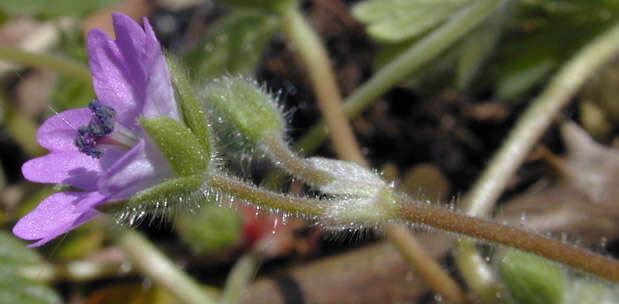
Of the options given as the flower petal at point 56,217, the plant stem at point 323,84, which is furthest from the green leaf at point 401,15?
the flower petal at point 56,217

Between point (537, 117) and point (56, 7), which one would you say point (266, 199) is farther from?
point (56, 7)

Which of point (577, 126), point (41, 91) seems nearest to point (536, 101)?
point (577, 126)

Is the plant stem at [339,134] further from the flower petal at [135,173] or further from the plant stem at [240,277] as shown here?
the plant stem at [240,277]

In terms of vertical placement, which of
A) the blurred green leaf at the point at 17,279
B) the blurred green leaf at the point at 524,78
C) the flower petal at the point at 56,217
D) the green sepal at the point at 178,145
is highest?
the green sepal at the point at 178,145

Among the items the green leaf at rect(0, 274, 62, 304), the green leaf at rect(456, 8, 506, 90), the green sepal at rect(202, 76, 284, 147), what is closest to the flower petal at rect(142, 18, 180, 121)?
the green sepal at rect(202, 76, 284, 147)

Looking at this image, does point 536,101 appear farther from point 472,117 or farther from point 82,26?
point 82,26
